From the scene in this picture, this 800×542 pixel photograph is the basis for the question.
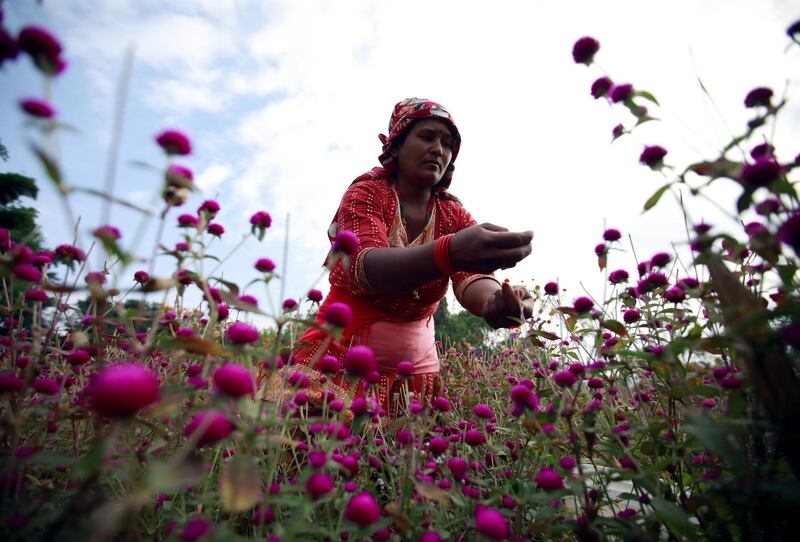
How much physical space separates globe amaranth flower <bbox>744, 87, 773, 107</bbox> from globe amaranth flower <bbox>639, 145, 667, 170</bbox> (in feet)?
0.58

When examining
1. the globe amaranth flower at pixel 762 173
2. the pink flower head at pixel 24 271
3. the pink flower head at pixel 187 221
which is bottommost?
the pink flower head at pixel 24 271

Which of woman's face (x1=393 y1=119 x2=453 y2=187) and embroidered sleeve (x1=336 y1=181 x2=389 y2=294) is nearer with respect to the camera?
embroidered sleeve (x1=336 y1=181 x2=389 y2=294)

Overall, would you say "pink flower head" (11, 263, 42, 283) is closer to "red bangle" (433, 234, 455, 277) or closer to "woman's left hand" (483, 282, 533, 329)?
"red bangle" (433, 234, 455, 277)

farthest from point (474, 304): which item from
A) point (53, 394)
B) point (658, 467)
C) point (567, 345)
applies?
point (53, 394)

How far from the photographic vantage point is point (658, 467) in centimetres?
77

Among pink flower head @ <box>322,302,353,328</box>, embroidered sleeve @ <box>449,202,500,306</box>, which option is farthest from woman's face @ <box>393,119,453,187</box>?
pink flower head @ <box>322,302,353,328</box>

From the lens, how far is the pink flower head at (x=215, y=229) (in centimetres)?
126

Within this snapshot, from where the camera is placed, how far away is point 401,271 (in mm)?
1693

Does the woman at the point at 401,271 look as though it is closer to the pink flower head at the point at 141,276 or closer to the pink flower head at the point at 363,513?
the pink flower head at the point at 141,276

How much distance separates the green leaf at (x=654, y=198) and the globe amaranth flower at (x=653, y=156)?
108 millimetres

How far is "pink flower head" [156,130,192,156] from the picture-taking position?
704 mm

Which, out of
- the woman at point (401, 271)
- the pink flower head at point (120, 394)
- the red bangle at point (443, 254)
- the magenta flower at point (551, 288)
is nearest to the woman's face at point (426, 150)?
the woman at point (401, 271)

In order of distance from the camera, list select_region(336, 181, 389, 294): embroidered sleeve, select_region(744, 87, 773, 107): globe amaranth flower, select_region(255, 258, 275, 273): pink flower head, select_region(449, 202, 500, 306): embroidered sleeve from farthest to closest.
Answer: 1. select_region(449, 202, 500, 306): embroidered sleeve
2. select_region(336, 181, 389, 294): embroidered sleeve
3. select_region(255, 258, 275, 273): pink flower head
4. select_region(744, 87, 773, 107): globe amaranth flower

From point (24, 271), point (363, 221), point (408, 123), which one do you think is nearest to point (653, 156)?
point (24, 271)
